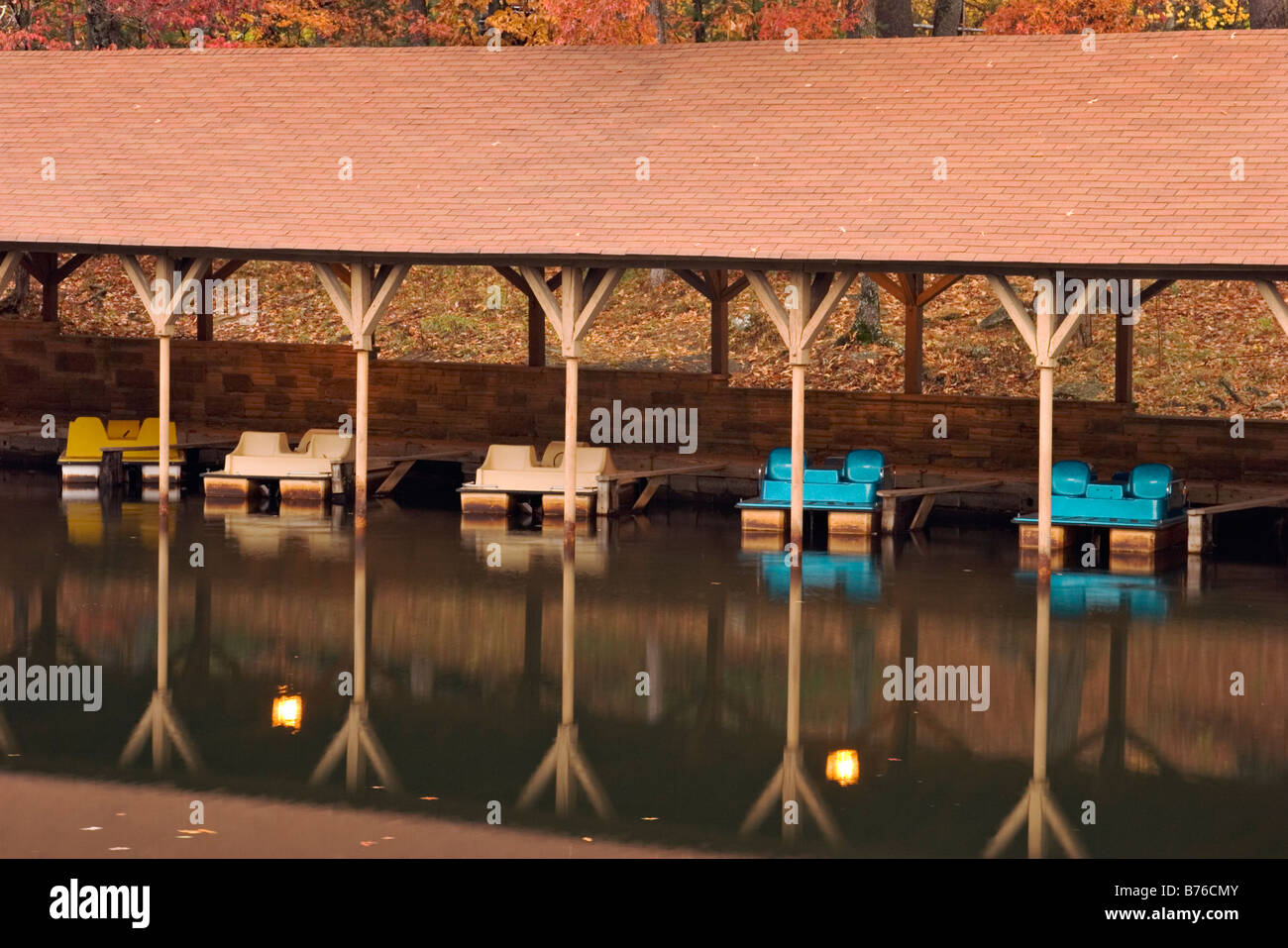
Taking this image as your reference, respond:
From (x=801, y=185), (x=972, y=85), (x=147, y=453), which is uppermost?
(x=972, y=85)

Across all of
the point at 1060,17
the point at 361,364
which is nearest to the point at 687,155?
the point at 361,364

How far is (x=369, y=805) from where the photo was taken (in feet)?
31.3

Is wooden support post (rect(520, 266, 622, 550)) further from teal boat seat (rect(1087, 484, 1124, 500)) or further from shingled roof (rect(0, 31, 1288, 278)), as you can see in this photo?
teal boat seat (rect(1087, 484, 1124, 500))

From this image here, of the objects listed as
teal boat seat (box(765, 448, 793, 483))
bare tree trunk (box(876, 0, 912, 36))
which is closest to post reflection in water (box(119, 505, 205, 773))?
teal boat seat (box(765, 448, 793, 483))

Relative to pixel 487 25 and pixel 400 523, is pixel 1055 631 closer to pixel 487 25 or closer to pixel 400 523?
pixel 400 523

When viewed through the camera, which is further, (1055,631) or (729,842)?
(1055,631)

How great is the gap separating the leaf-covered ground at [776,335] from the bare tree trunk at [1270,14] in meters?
4.13

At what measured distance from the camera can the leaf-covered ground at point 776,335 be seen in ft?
86.4

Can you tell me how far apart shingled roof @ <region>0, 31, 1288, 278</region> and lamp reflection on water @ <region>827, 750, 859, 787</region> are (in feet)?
22.7

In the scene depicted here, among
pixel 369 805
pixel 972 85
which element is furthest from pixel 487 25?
pixel 369 805

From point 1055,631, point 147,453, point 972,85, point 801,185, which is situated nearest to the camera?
point 1055,631

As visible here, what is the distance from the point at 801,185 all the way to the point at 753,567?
13.0 ft

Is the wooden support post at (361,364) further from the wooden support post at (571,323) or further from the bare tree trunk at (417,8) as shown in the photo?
the bare tree trunk at (417,8)
